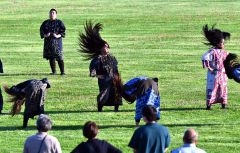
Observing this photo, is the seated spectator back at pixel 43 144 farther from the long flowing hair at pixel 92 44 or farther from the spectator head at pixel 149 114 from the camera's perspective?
the long flowing hair at pixel 92 44

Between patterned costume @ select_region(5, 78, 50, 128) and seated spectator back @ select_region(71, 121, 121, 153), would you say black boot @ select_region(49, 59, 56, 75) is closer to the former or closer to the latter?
patterned costume @ select_region(5, 78, 50, 128)

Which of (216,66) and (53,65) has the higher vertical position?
(216,66)

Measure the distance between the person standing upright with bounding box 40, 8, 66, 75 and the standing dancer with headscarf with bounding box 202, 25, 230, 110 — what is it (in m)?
7.12

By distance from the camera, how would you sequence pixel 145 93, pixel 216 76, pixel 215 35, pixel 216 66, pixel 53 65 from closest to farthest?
pixel 145 93
pixel 215 35
pixel 216 66
pixel 216 76
pixel 53 65

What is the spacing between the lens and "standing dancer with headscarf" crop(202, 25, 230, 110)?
22.5 metres

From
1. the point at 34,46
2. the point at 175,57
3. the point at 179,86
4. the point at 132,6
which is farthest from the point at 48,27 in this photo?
the point at 132,6

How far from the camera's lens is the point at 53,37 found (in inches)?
1146

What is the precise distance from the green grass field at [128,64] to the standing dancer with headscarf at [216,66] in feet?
1.02

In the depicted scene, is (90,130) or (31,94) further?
(31,94)

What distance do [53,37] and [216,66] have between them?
7.72 metres

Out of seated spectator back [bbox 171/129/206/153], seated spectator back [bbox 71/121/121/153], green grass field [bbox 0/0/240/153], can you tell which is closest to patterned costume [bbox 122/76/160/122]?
green grass field [bbox 0/0/240/153]

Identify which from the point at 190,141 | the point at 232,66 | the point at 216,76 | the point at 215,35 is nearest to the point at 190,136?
the point at 190,141

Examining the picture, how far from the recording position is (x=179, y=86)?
88.7 ft

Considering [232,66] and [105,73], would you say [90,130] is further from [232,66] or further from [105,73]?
[232,66]
